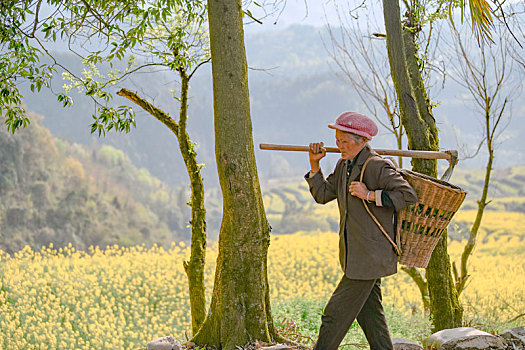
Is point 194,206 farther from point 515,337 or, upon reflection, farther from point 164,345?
point 515,337

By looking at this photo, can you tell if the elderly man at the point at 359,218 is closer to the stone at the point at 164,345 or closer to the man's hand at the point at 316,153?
the man's hand at the point at 316,153

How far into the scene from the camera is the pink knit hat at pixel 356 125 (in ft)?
10.6

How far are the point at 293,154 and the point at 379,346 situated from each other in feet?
71.2

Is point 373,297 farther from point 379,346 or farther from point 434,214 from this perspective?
point 434,214

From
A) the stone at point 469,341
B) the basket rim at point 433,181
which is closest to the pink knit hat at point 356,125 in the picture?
the basket rim at point 433,181

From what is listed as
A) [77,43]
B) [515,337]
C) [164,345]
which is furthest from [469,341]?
[77,43]

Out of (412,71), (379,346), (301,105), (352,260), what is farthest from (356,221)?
(301,105)

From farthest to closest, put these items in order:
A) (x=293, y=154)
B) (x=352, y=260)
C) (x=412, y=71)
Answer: (x=293, y=154) → (x=412, y=71) → (x=352, y=260)

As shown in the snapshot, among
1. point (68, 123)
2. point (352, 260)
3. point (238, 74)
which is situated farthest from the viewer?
point (68, 123)

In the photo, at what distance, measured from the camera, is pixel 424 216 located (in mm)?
3332

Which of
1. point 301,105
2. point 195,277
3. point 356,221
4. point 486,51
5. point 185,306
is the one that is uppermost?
point 301,105

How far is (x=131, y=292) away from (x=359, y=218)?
239 inches

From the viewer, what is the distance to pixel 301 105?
26.7m

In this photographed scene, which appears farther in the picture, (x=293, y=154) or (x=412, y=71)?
(x=293, y=154)
